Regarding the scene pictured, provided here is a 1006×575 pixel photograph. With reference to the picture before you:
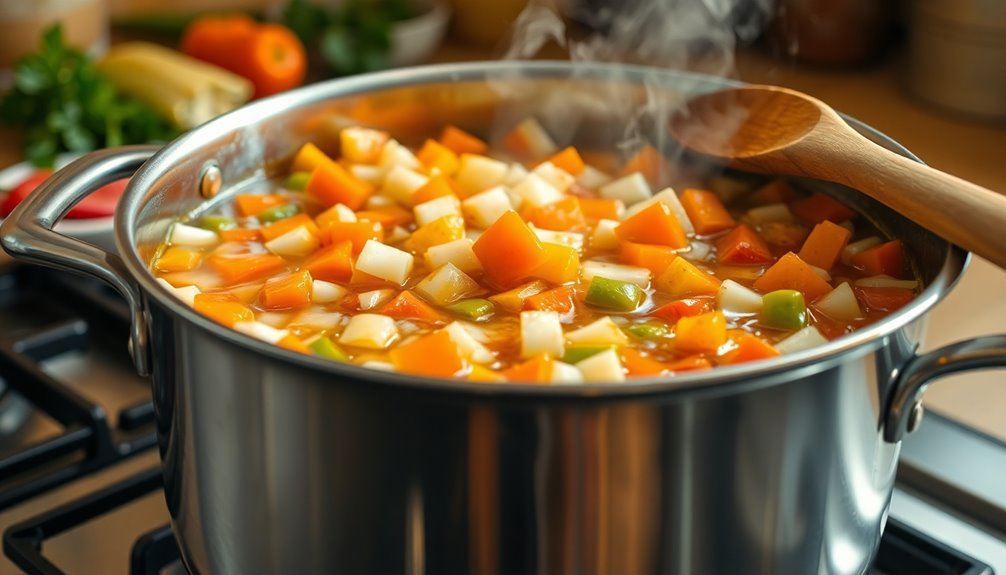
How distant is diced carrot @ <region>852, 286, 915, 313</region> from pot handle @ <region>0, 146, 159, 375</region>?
0.73m

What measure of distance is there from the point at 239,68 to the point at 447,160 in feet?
3.49

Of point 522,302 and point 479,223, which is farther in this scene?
point 479,223

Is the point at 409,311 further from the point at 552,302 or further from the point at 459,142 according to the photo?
the point at 459,142

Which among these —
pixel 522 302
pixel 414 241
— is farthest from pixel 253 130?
pixel 522 302

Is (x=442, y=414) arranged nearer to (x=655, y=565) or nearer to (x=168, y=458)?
(x=655, y=565)

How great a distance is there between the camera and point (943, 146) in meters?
2.11

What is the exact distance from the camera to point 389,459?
81 centimetres

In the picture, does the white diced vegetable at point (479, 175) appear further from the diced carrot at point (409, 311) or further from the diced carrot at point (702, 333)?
the diced carrot at point (702, 333)

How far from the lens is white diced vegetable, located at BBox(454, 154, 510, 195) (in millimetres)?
1476

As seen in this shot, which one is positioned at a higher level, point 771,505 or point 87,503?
point 771,505

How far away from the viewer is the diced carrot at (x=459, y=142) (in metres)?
1.56

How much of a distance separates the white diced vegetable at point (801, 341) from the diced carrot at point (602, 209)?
0.39 metres

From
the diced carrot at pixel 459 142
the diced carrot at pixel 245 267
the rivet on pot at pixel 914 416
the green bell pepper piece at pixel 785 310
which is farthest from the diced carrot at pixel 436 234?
the rivet on pot at pixel 914 416

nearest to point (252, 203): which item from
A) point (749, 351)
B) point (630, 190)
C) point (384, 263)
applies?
point (384, 263)
